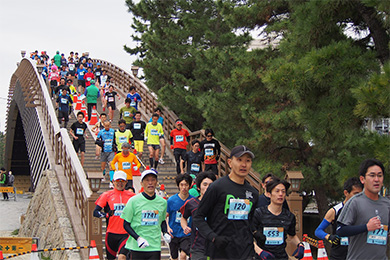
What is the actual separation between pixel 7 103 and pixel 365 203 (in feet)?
149

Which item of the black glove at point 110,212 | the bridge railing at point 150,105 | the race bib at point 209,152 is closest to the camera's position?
the black glove at point 110,212

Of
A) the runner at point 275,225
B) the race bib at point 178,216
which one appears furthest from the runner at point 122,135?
the runner at point 275,225

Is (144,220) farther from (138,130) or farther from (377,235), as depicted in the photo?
(138,130)

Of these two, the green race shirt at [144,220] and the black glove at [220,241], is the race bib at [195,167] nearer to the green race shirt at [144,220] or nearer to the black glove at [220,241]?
the green race shirt at [144,220]

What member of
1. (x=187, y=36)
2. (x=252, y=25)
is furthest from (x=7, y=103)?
(x=252, y=25)

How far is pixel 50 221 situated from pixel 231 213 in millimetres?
10194

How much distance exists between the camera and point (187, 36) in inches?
866

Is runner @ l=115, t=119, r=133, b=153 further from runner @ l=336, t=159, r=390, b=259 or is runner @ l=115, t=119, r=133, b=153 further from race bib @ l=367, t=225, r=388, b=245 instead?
race bib @ l=367, t=225, r=388, b=245

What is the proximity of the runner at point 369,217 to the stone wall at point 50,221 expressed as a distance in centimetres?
757

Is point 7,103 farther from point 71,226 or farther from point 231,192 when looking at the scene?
point 231,192

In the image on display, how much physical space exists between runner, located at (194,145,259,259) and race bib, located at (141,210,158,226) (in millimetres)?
1848

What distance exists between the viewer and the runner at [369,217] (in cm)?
557

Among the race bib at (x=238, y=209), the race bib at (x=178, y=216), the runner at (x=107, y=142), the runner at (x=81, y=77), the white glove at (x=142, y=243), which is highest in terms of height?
the runner at (x=81, y=77)

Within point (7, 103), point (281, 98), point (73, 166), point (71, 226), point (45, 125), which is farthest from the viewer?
point (7, 103)
